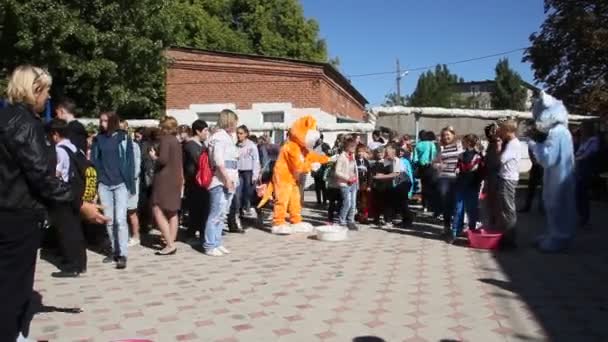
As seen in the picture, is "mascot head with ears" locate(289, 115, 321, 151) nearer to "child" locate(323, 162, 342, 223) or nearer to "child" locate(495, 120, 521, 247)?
"child" locate(323, 162, 342, 223)

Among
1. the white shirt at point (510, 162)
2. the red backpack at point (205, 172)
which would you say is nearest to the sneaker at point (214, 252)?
the red backpack at point (205, 172)

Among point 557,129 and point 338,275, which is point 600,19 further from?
point 338,275

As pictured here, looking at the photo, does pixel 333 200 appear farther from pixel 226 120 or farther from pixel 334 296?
pixel 334 296

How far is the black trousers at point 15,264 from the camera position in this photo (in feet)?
11.3

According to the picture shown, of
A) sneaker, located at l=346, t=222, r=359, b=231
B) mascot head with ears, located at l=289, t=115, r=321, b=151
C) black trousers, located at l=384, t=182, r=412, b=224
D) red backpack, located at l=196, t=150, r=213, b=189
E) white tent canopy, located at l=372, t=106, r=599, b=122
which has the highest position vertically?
white tent canopy, located at l=372, t=106, r=599, b=122

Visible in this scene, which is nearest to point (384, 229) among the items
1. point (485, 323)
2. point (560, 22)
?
point (485, 323)

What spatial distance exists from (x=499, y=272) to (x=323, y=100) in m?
19.0

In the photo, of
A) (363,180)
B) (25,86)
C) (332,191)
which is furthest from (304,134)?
(25,86)

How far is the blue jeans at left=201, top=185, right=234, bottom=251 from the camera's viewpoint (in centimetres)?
804

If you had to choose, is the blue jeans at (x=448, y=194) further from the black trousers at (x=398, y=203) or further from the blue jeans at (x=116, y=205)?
the blue jeans at (x=116, y=205)

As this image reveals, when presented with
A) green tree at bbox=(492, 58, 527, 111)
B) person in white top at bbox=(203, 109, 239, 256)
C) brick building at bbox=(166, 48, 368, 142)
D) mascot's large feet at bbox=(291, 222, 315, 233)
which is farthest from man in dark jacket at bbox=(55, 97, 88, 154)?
green tree at bbox=(492, 58, 527, 111)

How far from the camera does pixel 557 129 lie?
8398mm

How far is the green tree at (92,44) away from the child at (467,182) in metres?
14.4

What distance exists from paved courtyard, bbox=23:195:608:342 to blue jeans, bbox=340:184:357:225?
1679mm
